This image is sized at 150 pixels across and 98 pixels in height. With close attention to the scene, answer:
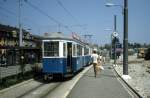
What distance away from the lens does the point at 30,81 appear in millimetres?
22750

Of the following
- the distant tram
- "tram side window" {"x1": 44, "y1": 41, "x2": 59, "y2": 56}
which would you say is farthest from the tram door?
"tram side window" {"x1": 44, "y1": 41, "x2": 59, "y2": 56}

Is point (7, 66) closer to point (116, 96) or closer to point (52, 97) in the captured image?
point (52, 97)

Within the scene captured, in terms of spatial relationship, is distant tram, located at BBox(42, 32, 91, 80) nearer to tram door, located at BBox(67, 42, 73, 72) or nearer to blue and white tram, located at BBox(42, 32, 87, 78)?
blue and white tram, located at BBox(42, 32, 87, 78)

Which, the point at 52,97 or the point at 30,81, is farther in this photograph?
the point at 30,81

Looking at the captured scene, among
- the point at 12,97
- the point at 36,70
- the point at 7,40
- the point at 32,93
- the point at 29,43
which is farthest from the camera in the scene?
the point at 29,43

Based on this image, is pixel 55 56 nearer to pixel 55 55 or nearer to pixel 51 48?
pixel 55 55

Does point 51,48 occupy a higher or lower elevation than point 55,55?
higher

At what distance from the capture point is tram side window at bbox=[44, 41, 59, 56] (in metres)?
22.5

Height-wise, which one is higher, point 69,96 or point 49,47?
point 49,47

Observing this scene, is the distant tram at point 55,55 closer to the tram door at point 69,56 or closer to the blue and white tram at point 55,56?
the blue and white tram at point 55,56

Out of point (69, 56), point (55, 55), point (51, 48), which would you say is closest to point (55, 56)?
point (55, 55)

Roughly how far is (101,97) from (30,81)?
9257 mm

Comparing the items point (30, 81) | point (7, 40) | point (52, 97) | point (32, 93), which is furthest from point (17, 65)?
point (7, 40)

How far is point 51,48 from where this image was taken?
22.6m
